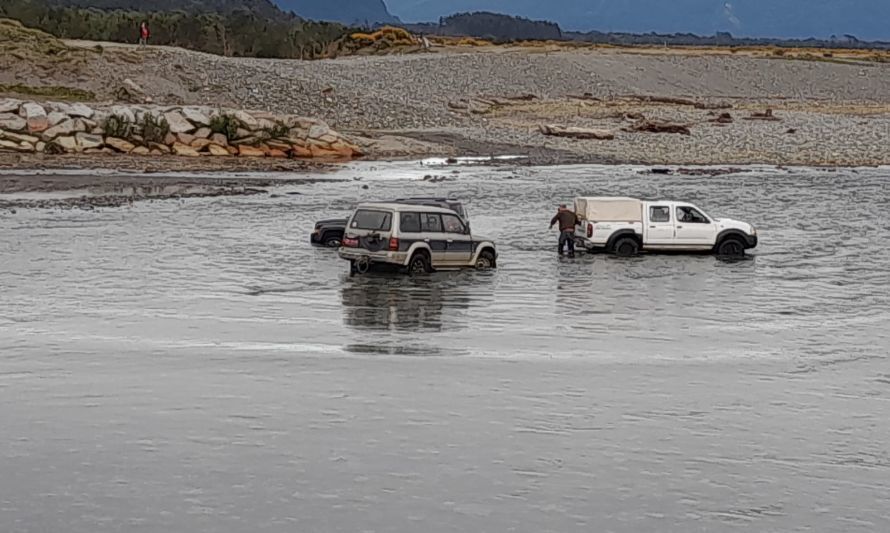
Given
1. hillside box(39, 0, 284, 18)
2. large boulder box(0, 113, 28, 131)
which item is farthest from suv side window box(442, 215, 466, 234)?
hillside box(39, 0, 284, 18)

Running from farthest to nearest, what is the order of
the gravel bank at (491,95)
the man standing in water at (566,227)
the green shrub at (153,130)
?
1. the gravel bank at (491,95)
2. the green shrub at (153,130)
3. the man standing in water at (566,227)

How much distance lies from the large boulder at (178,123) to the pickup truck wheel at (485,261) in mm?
30779

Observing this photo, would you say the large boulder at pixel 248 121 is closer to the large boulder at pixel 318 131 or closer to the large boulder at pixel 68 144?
the large boulder at pixel 318 131

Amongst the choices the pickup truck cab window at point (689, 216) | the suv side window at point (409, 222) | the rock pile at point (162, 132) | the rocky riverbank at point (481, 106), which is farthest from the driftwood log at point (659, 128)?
the suv side window at point (409, 222)

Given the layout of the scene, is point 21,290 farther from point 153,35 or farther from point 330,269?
point 153,35

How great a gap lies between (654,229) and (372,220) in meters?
8.08

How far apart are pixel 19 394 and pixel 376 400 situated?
4.08 m

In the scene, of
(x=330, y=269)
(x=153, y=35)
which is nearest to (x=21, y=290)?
(x=330, y=269)

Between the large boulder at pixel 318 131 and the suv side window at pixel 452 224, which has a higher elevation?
the large boulder at pixel 318 131

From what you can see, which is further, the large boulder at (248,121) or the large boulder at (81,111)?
the large boulder at (248,121)

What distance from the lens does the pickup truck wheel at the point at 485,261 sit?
2906 cm

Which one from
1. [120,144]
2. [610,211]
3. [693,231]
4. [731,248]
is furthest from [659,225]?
[120,144]

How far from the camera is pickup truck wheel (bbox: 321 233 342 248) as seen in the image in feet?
106

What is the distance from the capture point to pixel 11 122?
55344 mm
